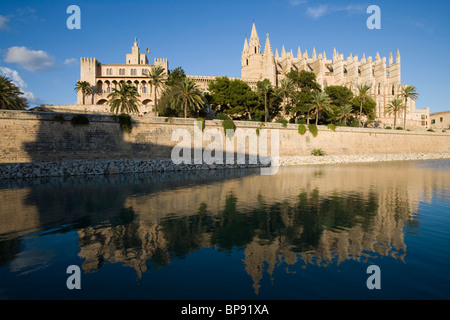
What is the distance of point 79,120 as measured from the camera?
24234 millimetres

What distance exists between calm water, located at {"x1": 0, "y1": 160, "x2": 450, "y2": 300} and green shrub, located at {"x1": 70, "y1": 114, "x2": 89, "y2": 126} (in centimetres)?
1375

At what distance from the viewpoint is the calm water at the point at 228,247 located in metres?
4.68

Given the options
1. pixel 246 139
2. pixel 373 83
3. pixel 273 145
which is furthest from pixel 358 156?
pixel 373 83

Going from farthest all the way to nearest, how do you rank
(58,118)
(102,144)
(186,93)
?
(186,93) < (102,144) < (58,118)

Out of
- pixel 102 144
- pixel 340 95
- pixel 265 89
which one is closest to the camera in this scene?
pixel 102 144


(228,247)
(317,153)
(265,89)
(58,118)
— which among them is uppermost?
(265,89)

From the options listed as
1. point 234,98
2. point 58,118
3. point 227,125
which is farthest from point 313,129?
point 58,118

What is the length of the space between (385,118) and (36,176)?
68.7 m

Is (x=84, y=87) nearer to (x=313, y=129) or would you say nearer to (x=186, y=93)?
(x=186, y=93)

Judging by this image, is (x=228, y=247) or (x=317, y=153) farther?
(x=317, y=153)

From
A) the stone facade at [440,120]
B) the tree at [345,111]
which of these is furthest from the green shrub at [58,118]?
the stone facade at [440,120]

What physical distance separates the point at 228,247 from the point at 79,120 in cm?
2305

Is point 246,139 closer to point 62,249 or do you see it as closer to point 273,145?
point 273,145

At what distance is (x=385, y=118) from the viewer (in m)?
62.4
